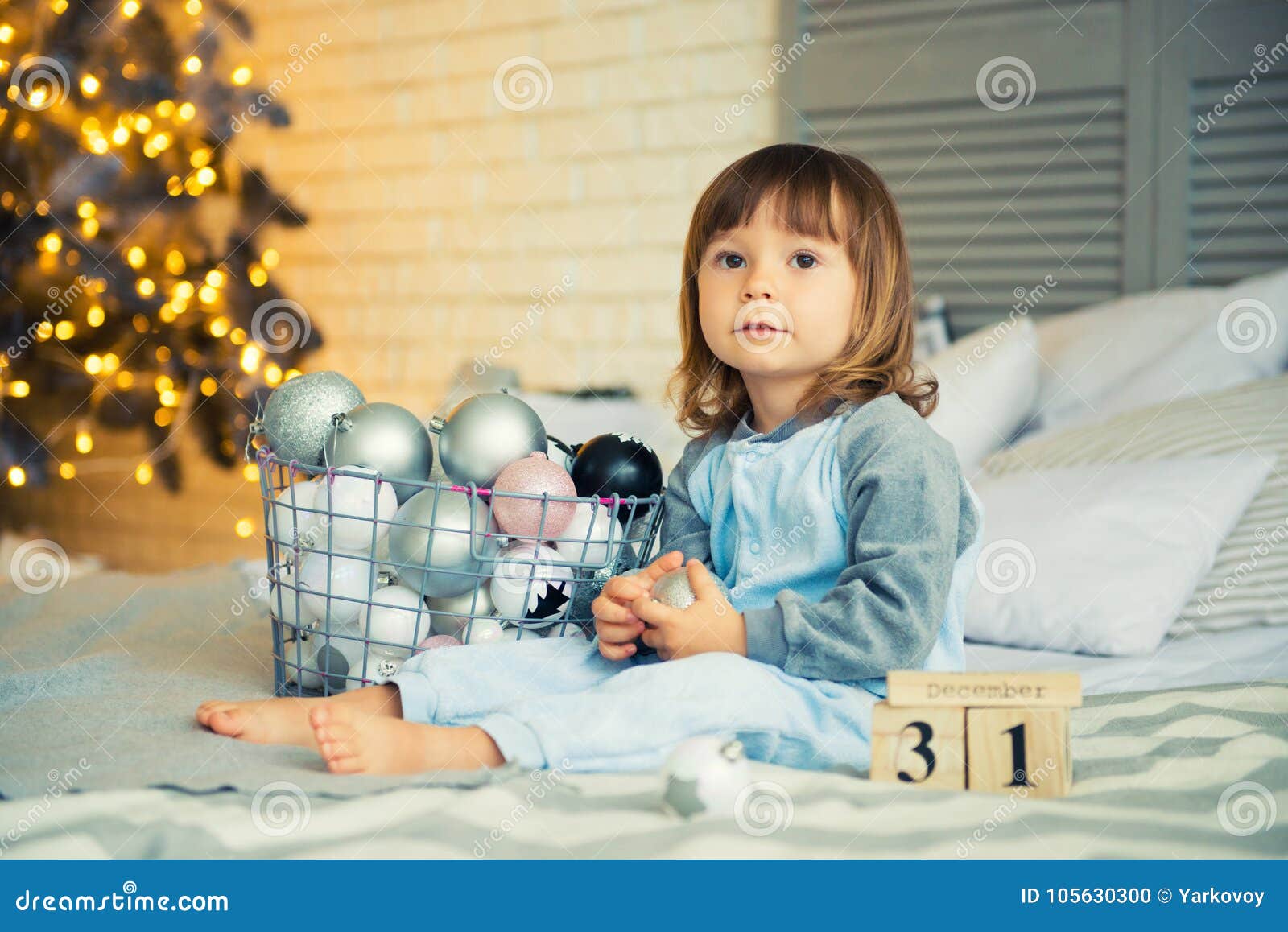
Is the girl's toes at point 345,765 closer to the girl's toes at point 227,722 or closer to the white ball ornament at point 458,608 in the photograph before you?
the girl's toes at point 227,722

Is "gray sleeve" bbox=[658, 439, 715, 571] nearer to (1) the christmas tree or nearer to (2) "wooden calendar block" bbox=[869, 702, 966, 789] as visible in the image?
(2) "wooden calendar block" bbox=[869, 702, 966, 789]

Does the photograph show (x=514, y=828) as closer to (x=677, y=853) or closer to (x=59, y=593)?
(x=677, y=853)

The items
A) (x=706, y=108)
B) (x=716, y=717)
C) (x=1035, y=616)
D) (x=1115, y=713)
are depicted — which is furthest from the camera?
(x=706, y=108)

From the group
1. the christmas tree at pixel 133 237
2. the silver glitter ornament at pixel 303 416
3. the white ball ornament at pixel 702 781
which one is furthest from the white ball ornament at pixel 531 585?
the christmas tree at pixel 133 237

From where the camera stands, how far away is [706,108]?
7.84 feet

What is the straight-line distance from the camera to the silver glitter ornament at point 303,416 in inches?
46.9

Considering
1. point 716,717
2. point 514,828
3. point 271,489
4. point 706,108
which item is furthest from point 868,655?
point 706,108

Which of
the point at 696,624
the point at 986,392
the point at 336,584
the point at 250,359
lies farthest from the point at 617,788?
the point at 250,359

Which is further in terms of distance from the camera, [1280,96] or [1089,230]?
[1089,230]

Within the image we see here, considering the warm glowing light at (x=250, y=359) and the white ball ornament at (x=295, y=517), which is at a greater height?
the warm glowing light at (x=250, y=359)

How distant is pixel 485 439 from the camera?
118 centimetres

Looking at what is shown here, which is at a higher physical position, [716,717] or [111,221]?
[111,221]

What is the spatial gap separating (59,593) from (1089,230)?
5.63 feet

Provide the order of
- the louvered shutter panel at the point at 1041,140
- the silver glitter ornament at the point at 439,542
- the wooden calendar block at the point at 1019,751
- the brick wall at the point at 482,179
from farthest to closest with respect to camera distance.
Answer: the brick wall at the point at 482,179 → the louvered shutter panel at the point at 1041,140 → the silver glitter ornament at the point at 439,542 → the wooden calendar block at the point at 1019,751
